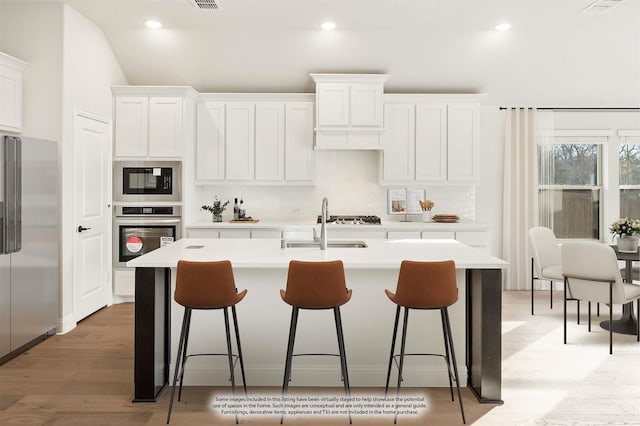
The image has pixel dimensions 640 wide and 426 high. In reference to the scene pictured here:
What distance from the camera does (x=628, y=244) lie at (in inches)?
192

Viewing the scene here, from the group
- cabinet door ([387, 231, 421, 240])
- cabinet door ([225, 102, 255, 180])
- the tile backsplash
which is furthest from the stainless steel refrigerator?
cabinet door ([387, 231, 421, 240])

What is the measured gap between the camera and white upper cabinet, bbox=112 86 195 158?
19.8 feet

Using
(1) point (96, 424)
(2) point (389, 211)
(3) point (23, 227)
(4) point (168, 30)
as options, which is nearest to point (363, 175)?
(2) point (389, 211)

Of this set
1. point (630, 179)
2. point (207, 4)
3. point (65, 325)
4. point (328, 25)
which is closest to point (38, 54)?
point (207, 4)

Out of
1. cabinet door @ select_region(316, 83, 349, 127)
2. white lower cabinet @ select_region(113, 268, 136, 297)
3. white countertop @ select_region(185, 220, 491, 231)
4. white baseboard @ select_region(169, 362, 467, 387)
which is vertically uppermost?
cabinet door @ select_region(316, 83, 349, 127)

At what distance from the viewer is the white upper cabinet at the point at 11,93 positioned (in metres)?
4.50

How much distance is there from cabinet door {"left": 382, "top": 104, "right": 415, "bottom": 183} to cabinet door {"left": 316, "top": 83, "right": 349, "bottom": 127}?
54cm

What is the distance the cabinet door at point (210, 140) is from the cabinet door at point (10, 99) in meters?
2.02

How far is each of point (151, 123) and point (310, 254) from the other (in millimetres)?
3406

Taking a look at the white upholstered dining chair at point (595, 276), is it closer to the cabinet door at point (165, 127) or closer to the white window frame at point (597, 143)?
the white window frame at point (597, 143)

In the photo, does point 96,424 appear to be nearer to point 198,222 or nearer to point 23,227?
point 23,227

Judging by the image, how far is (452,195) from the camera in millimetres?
6805

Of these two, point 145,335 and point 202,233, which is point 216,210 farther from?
point 145,335

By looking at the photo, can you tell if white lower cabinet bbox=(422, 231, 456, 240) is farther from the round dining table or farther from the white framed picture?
the round dining table
